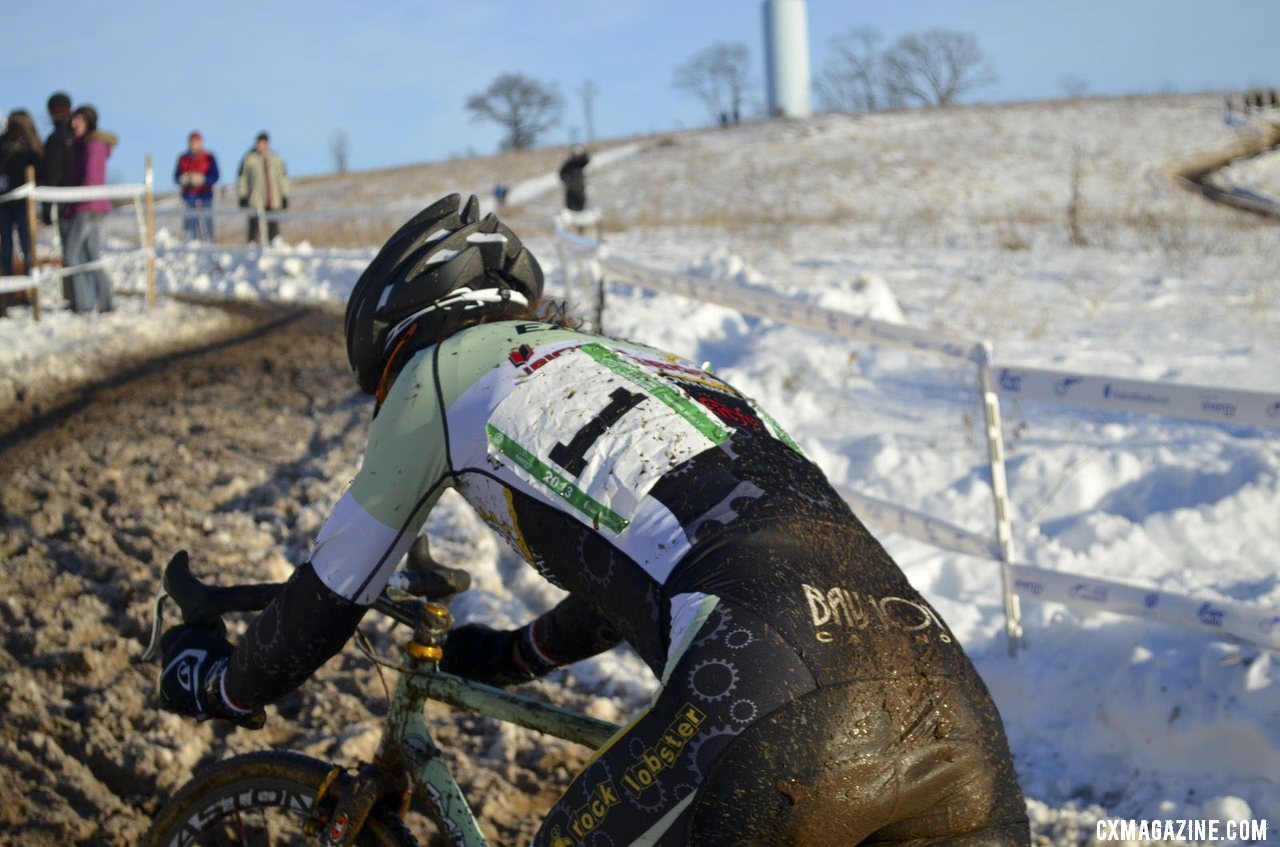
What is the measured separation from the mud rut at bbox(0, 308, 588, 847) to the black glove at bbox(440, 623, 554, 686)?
1.10 metres

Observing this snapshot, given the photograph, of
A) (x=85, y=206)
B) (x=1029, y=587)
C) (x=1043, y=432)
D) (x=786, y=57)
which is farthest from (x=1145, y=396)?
(x=786, y=57)

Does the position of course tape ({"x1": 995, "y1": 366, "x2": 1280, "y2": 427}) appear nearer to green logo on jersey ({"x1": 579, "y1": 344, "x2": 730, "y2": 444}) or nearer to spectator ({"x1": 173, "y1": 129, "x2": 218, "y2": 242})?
green logo on jersey ({"x1": 579, "y1": 344, "x2": 730, "y2": 444})

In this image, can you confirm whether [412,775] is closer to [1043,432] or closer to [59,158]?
[1043,432]

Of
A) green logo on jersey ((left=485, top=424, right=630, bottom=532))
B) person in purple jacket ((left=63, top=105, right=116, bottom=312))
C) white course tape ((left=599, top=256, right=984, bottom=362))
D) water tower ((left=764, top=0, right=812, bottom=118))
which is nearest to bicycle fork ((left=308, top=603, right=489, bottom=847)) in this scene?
green logo on jersey ((left=485, top=424, right=630, bottom=532))

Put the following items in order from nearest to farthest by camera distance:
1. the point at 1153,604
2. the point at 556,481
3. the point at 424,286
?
the point at 556,481
the point at 424,286
the point at 1153,604

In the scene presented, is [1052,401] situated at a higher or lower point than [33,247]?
lower

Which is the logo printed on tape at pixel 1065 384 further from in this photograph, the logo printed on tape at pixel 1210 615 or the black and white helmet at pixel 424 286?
the black and white helmet at pixel 424 286

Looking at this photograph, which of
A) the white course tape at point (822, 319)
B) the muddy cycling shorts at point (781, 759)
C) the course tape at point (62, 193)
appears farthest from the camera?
the course tape at point (62, 193)

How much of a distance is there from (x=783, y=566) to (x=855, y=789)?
1.24 feet

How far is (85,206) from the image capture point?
40.2 feet

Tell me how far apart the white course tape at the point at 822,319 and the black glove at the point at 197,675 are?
3.68m

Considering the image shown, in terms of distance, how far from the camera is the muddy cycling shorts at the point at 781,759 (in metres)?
1.82

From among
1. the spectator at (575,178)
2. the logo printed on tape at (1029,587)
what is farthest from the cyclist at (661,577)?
the spectator at (575,178)

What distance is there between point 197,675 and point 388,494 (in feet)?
2.38
